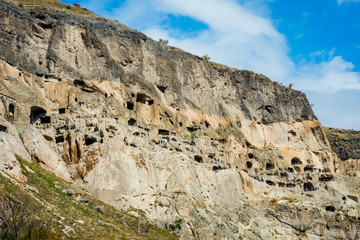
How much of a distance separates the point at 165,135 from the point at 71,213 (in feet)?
119

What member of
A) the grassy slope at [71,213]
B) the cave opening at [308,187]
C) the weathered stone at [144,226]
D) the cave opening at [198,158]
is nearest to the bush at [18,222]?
the grassy slope at [71,213]

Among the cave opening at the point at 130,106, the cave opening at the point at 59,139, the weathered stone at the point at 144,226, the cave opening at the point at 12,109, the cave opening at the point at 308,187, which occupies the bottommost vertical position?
the weathered stone at the point at 144,226

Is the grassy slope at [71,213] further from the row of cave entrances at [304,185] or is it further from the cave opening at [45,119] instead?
the row of cave entrances at [304,185]

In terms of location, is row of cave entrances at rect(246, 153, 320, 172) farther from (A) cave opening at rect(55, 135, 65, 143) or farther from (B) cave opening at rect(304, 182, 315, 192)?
(A) cave opening at rect(55, 135, 65, 143)

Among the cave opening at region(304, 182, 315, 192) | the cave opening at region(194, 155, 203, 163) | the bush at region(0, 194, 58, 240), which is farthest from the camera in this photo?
the cave opening at region(304, 182, 315, 192)

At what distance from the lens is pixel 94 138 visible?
53.8 meters

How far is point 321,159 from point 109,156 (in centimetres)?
6090

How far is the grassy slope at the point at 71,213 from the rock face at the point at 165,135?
3.47 m

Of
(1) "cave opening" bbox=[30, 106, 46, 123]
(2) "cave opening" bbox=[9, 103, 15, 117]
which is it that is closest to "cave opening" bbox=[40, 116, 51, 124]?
(1) "cave opening" bbox=[30, 106, 46, 123]

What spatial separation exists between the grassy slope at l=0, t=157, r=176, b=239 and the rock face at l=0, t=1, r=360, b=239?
3.47 m

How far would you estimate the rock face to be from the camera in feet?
171

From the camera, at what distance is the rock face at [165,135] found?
52125 millimetres

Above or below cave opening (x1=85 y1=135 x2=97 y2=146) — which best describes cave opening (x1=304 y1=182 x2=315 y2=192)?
below

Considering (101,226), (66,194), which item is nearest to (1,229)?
(101,226)
